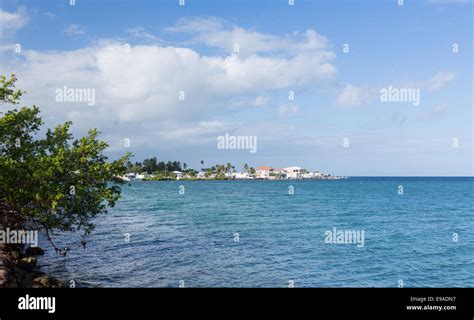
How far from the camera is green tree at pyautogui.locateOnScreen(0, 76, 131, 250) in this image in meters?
20.6

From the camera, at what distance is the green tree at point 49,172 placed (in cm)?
2058

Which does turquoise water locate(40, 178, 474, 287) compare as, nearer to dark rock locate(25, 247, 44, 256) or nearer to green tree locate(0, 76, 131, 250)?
dark rock locate(25, 247, 44, 256)

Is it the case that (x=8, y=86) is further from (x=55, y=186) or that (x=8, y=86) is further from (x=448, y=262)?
(x=448, y=262)

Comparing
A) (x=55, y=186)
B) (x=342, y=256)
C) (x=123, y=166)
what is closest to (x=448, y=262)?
(x=342, y=256)

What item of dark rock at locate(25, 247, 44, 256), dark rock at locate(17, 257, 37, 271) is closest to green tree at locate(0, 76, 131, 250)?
dark rock at locate(17, 257, 37, 271)

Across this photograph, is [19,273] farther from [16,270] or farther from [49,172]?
[49,172]

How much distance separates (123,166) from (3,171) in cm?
619

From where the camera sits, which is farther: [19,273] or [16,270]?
[16,270]

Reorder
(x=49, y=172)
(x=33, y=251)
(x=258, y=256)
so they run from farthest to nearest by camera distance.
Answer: (x=258, y=256) → (x=33, y=251) → (x=49, y=172)

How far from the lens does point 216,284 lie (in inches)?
1030

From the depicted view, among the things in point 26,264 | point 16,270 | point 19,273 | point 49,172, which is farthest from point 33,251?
point 49,172

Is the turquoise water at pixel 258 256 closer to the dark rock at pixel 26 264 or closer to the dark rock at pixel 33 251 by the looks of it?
the dark rock at pixel 26 264

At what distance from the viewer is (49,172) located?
20.1 meters

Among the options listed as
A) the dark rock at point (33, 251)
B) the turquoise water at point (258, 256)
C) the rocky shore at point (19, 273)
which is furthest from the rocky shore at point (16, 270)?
the dark rock at point (33, 251)
